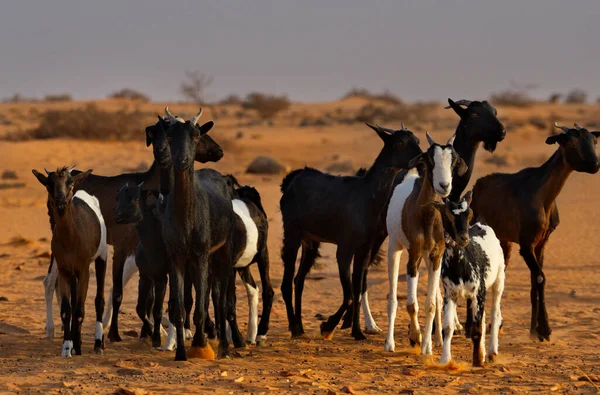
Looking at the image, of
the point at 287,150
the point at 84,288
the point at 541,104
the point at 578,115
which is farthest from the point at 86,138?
the point at 541,104

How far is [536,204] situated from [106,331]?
17.6ft

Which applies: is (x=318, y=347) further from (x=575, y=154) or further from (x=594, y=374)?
(x=575, y=154)

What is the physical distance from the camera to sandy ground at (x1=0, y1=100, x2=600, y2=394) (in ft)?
32.2

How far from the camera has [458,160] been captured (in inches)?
444

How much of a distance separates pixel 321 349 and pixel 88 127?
2900 cm

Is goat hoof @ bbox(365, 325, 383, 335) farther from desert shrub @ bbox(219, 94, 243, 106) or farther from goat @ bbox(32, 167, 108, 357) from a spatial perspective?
desert shrub @ bbox(219, 94, 243, 106)

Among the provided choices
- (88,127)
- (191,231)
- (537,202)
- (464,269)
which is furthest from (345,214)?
(88,127)

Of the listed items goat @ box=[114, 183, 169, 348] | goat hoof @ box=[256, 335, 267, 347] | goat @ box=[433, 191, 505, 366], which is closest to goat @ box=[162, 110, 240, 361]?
goat @ box=[114, 183, 169, 348]

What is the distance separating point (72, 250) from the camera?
11414mm

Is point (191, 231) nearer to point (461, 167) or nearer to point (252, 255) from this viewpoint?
point (252, 255)

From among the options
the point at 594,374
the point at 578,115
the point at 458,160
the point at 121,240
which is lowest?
the point at 594,374

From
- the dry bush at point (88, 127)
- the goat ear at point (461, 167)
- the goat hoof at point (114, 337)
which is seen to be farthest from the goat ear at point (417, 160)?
the dry bush at point (88, 127)

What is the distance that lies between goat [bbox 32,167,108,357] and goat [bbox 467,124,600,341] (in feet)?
14.7

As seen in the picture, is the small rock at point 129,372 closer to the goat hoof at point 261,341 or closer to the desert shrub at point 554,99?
the goat hoof at point 261,341
